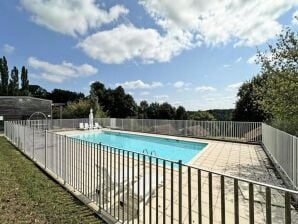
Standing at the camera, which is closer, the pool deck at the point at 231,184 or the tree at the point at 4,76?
the pool deck at the point at 231,184

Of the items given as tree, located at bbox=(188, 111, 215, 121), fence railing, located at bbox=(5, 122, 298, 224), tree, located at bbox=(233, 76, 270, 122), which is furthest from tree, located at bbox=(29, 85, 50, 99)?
fence railing, located at bbox=(5, 122, 298, 224)

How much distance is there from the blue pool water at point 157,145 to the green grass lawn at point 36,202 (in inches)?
249

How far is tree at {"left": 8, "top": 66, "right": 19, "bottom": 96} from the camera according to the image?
39.8 metres

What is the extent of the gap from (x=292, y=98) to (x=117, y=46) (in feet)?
55.7

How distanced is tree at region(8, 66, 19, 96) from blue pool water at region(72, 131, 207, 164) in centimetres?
2703

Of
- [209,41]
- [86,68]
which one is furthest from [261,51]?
[86,68]

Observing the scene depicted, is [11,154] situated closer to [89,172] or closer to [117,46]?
[89,172]

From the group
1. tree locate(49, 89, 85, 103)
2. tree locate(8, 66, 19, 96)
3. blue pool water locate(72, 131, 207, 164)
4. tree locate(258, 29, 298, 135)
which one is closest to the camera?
tree locate(258, 29, 298, 135)

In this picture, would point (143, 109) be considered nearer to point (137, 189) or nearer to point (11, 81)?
point (11, 81)

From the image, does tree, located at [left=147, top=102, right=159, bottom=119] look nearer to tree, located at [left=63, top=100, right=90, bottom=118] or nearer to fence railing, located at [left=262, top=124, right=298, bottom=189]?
tree, located at [left=63, top=100, right=90, bottom=118]

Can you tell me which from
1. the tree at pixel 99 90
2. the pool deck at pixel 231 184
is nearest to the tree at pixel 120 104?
the tree at pixel 99 90

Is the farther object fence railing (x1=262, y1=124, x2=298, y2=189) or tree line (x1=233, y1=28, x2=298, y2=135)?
tree line (x1=233, y1=28, x2=298, y2=135)

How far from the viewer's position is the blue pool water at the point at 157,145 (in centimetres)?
1241

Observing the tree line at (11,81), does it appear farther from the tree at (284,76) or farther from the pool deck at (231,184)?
the tree at (284,76)
